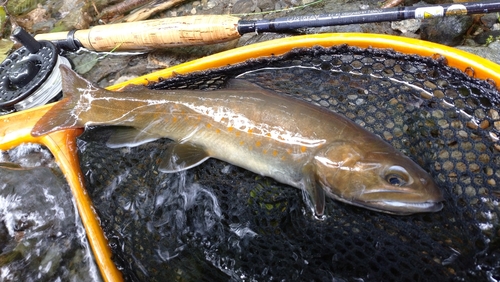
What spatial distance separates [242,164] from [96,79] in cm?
281

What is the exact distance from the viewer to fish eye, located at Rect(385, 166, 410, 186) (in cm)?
206

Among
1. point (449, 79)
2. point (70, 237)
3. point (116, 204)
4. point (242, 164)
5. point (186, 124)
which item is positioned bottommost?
point (70, 237)

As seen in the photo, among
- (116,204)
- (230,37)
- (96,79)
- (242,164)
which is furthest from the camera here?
(96,79)

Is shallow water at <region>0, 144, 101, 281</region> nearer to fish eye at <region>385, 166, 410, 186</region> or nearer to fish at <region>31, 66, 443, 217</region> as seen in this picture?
fish at <region>31, 66, 443, 217</region>

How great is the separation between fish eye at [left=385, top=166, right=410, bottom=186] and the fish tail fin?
6.49ft

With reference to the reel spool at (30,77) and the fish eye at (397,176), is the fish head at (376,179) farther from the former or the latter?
the reel spool at (30,77)

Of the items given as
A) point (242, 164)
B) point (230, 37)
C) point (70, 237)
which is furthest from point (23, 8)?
point (242, 164)

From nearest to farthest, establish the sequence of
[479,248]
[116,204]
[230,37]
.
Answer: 1. [479,248]
2. [116,204]
3. [230,37]

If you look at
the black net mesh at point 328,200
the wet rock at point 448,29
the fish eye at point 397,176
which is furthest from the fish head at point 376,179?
the wet rock at point 448,29

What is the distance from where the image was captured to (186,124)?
258 cm

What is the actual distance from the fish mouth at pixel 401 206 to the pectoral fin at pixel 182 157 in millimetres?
1006

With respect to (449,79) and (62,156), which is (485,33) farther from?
(62,156)

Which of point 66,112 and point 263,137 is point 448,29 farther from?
point 66,112

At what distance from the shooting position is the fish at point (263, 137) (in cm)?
211
